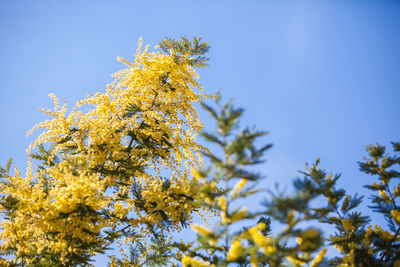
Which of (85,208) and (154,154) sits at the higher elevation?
(154,154)

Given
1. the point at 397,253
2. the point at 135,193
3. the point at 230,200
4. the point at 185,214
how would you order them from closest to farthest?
the point at 230,200
the point at 397,253
the point at 185,214
the point at 135,193

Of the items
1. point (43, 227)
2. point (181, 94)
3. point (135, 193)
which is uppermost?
point (181, 94)

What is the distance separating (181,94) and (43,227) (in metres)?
4.30

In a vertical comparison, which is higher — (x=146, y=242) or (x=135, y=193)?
(x=135, y=193)

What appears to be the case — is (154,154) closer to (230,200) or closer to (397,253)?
(230,200)

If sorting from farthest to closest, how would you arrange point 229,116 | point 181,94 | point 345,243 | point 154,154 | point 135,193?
1. point 181,94
2. point 154,154
3. point 135,193
4. point 345,243
5. point 229,116

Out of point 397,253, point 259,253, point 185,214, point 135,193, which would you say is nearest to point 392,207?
point 397,253

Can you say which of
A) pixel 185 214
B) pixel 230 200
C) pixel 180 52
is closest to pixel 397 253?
pixel 230 200

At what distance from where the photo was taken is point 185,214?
504 cm

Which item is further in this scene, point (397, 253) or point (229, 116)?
point (397, 253)

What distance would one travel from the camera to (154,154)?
6.06 metres

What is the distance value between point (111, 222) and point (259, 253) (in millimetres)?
3271

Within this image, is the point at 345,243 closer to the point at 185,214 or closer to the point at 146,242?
the point at 185,214

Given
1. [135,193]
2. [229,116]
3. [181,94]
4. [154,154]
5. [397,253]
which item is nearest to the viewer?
[229,116]
